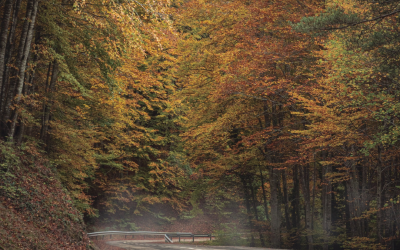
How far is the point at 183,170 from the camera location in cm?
2586

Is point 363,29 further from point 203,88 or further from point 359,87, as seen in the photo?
point 203,88

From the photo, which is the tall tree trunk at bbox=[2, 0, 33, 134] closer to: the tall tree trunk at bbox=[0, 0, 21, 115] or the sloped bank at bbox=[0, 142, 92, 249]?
the tall tree trunk at bbox=[0, 0, 21, 115]

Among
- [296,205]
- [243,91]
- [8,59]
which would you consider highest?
[243,91]

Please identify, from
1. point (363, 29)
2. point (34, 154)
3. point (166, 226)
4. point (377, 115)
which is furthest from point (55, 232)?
point (166, 226)

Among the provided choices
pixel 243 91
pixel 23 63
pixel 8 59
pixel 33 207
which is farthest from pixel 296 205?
pixel 8 59

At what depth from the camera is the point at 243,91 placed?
15.2m

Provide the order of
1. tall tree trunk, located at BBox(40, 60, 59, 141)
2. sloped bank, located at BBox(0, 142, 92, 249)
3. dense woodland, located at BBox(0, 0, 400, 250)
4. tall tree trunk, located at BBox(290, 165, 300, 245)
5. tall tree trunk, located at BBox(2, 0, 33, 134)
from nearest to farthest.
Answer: sloped bank, located at BBox(0, 142, 92, 249)
dense woodland, located at BBox(0, 0, 400, 250)
tall tree trunk, located at BBox(2, 0, 33, 134)
tall tree trunk, located at BBox(40, 60, 59, 141)
tall tree trunk, located at BBox(290, 165, 300, 245)

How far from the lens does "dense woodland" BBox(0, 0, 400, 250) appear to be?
32.3ft

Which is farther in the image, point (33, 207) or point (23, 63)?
point (23, 63)

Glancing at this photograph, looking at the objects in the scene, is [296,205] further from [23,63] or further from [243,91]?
[23,63]

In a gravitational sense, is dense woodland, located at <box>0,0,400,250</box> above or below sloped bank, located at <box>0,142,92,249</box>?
above

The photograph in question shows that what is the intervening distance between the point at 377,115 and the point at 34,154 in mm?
10734

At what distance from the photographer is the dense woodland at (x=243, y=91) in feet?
32.3

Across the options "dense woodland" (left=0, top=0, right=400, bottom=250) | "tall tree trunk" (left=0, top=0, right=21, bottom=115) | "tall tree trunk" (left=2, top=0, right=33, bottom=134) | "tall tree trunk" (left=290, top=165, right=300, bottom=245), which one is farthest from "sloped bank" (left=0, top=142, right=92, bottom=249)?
"tall tree trunk" (left=290, top=165, right=300, bottom=245)
